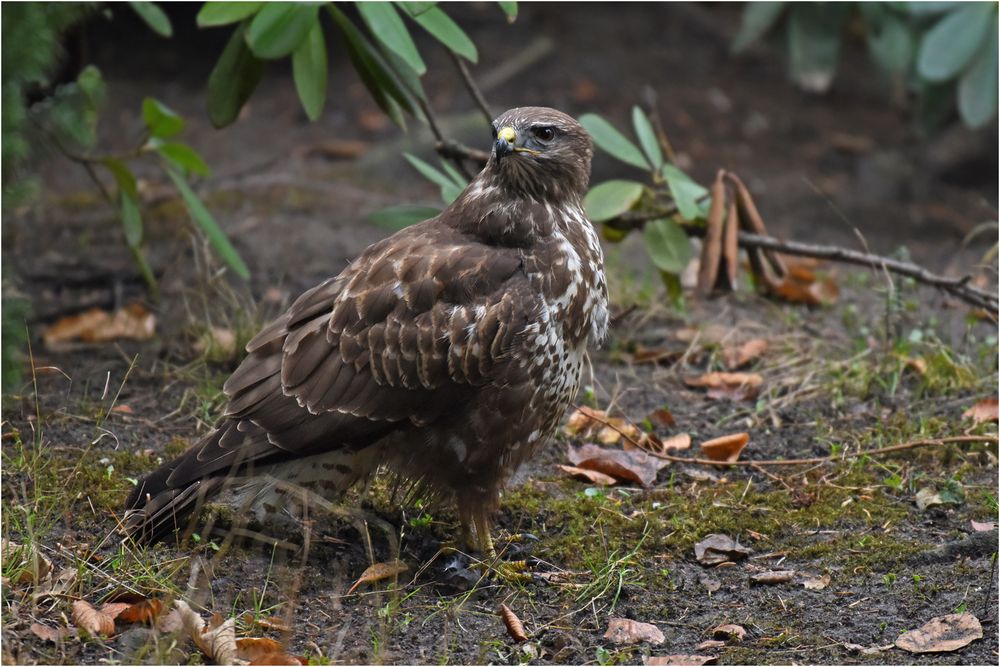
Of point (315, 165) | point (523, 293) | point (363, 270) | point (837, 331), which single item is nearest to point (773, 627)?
point (523, 293)

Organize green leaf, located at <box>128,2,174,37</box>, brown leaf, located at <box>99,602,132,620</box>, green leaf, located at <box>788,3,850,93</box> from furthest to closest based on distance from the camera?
green leaf, located at <box>788,3,850,93</box> → green leaf, located at <box>128,2,174,37</box> → brown leaf, located at <box>99,602,132,620</box>

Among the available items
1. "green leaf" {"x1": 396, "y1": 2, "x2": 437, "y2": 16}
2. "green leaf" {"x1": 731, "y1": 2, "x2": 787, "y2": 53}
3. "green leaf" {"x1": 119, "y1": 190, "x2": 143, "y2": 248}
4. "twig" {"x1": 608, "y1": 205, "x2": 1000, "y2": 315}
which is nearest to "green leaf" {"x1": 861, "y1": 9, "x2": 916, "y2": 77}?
"green leaf" {"x1": 731, "y1": 2, "x2": 787, "y2": 53}

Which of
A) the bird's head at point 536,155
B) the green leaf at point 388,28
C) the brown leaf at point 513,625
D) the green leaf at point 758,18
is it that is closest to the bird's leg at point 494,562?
the brown leaf at point 513,625

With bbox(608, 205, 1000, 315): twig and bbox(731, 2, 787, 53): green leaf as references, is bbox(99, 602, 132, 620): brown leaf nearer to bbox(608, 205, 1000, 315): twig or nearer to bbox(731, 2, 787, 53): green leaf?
bbox(608, 205, 1000, 315): twig

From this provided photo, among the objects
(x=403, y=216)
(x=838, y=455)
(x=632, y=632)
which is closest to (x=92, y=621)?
(x=632, y=632)

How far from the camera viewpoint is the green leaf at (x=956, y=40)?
615cm

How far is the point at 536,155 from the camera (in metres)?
4.05

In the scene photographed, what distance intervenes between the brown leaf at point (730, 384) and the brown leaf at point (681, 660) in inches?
75.8

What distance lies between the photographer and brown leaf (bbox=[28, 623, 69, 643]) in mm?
3201

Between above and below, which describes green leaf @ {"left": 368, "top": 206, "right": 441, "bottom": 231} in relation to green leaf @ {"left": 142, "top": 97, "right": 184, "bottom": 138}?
below

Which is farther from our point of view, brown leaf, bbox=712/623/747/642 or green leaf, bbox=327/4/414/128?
green leaf, bbox=327/4/414/128

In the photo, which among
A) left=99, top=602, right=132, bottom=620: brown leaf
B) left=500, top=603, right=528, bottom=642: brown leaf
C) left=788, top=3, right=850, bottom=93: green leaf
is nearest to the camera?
left=99, top=602, right=132, bottom=620: brown leaf

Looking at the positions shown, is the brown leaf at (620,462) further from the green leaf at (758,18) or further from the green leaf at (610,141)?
the green leaf at (758,18)

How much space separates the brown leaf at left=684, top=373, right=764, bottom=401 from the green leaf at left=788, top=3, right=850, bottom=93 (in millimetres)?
3190
